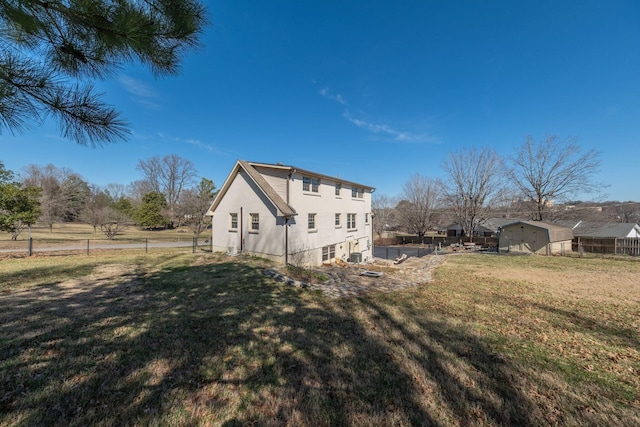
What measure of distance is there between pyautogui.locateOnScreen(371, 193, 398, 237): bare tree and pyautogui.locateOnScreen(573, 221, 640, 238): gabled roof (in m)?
24.1

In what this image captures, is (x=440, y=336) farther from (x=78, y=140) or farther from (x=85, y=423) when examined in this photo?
(x=78, y=140)

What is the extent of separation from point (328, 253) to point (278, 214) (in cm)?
633

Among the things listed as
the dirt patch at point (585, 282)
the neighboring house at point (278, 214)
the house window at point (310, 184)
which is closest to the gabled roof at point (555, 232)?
the dirt patch at point (585, 282)

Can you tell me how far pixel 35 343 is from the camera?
368 centimetres

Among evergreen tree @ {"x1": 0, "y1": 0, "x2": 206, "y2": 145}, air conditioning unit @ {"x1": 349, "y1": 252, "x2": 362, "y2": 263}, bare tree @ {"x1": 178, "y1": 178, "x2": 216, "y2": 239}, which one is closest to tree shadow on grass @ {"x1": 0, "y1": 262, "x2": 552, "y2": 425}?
evergreen tree @ {"x1": 0, "y1": 0, "x2": 206, "y2": 145}

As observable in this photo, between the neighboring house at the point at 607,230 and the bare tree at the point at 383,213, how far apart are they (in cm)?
2410

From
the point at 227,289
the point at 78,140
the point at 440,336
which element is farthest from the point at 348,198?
the point at 78,140

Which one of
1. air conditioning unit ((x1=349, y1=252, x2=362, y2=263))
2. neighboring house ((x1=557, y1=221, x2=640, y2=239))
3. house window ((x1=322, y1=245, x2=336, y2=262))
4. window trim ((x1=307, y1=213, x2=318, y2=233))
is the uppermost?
Answer: window trim ((x1=307, y1=213, x2=318, y2=233))

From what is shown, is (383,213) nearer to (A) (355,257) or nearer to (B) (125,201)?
(A) (355,257)

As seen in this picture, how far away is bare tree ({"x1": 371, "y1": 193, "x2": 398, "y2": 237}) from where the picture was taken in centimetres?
4428

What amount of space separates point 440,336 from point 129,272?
36.0 ft

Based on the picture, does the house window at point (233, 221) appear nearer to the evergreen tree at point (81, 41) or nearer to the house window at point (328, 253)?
the house window at point (328, 253)

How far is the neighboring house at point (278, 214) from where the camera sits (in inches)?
512

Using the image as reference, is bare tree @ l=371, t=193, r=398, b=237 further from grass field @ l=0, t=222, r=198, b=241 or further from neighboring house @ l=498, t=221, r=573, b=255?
grass field @ l=0, t=222, r=198, b=241
